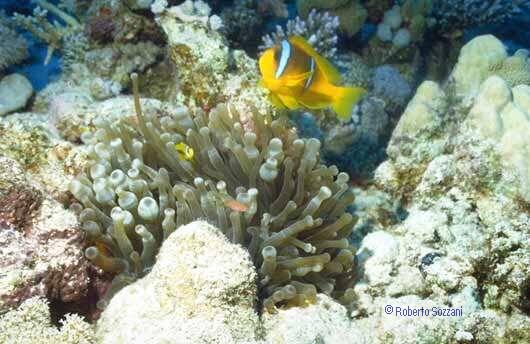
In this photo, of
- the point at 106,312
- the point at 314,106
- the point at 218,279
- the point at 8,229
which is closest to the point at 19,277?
the point at 8,229

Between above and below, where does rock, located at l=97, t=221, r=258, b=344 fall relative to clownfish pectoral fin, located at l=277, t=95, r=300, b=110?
below

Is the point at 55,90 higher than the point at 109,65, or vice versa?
the point at 109,65

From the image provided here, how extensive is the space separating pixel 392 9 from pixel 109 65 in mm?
3341

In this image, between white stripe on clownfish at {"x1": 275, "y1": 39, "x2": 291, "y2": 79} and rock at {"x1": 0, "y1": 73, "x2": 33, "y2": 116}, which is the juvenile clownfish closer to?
Answer: white stripe on clownfish at {"x1": 275, "y1": 39, "x2": 291, "y2": 79}

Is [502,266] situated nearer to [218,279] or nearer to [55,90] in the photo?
[218,279]

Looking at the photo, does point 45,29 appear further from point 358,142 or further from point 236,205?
point 236,205

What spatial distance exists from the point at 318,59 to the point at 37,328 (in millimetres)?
1988

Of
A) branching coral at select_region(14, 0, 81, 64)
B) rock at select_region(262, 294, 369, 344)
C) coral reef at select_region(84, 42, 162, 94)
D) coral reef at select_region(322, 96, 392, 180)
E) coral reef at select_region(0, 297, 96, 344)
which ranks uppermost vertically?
rock at select_region(262, 294, 369, 344)

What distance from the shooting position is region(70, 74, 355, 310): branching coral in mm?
2545

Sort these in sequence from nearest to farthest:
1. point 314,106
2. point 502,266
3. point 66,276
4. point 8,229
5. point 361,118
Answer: point 8,229, point 66,276, point 502,266, point 314,106, point 361,118

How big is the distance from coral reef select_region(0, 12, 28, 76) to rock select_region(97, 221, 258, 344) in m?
4.00

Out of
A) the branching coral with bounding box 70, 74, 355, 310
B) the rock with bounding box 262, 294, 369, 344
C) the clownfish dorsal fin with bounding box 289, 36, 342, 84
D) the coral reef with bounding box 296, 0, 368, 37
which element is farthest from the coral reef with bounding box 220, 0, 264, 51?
the rock with bounding box 262, 294, 369, 344

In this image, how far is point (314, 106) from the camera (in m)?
2.99

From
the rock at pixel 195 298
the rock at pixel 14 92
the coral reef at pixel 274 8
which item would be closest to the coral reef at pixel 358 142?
the coral reef at pixel 274 8
